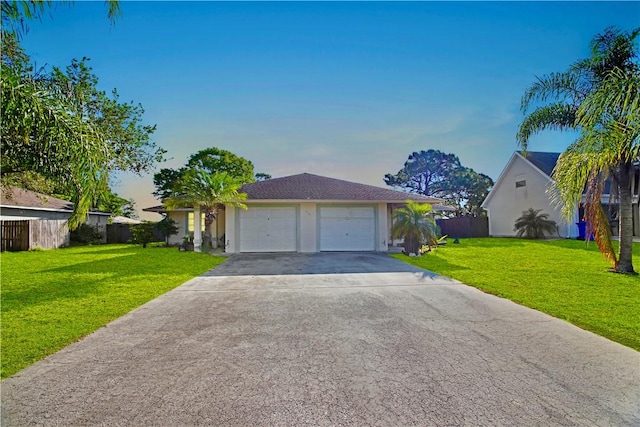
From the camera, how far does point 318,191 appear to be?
17.1m

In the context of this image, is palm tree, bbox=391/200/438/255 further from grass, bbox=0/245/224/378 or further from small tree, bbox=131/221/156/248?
small tree, bbox=131/221/156/248

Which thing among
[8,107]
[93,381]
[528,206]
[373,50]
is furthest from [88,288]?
[528,206]

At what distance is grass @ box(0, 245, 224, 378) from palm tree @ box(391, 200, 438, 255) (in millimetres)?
7844

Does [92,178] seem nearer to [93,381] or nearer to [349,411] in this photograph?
[93,381]

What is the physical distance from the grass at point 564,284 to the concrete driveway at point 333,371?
1.83ft

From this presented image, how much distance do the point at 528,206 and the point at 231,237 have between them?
2039cm

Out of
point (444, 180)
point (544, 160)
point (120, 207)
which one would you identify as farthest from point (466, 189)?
point (120, 207)

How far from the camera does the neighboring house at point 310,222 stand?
16312 mm

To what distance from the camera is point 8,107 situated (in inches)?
166

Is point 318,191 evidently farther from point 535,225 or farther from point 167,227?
point 535,225

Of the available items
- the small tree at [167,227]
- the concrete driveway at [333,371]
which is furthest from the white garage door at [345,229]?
the concrete driveway at [333,371]

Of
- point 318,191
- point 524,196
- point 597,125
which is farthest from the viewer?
point 524,196

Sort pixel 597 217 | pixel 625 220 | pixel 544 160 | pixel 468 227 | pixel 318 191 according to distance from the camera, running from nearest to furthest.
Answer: pixel 597 217 < pixel 625 220 < pixel 318 191 < pixel 544 160 < pixel 468 227

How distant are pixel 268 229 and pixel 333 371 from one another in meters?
13.3
